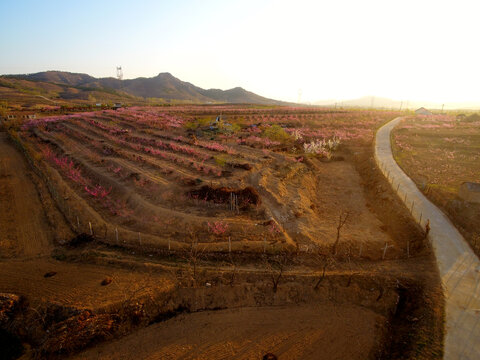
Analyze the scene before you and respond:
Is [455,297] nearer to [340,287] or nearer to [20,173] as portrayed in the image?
[340,287]

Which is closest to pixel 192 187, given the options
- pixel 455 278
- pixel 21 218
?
pixel 21 218

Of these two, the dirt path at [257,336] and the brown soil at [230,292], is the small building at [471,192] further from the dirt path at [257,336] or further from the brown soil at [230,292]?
the dirt path at [257,336]

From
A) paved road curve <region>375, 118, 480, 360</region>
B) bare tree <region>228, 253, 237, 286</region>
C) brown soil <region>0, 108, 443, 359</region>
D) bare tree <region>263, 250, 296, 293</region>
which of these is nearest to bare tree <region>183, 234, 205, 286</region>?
brown soil <region>0, 108, 443, 359</region>

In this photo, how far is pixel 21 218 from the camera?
16562mm

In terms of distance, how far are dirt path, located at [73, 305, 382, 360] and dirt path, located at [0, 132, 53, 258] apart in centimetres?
802

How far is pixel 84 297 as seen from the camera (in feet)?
32.7

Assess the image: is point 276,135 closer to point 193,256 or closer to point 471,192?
point 471,192

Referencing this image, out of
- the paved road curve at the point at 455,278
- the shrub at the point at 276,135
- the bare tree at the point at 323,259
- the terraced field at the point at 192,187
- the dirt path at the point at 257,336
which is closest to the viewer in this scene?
the paved road curve at the point at 455,278

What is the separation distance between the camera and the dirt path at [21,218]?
13.4 meters

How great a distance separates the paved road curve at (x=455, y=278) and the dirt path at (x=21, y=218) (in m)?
16.8

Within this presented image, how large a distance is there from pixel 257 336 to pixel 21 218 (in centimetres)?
1622

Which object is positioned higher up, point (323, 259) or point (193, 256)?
point (323, 259)

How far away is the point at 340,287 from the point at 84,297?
9.83 metres

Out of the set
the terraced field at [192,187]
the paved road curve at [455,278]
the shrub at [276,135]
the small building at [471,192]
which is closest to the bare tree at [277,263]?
the terraced field at [192,187]
